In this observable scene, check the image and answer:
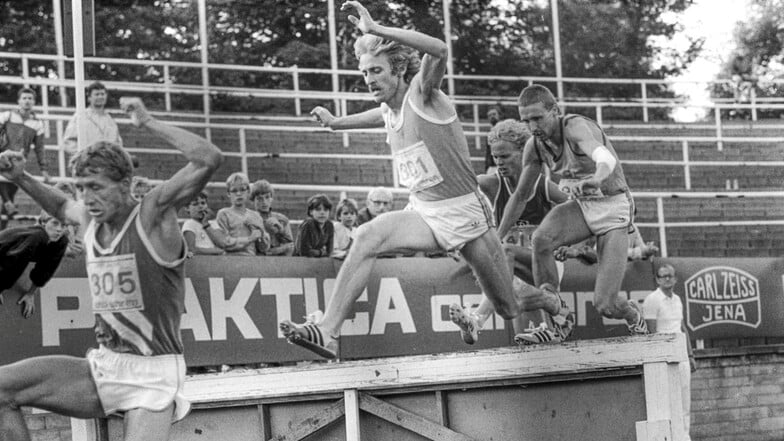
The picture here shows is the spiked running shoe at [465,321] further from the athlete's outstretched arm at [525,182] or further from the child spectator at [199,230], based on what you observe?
the child spectator at [199,230]

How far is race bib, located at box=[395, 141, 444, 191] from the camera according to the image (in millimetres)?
7637

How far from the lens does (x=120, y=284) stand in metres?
6.07

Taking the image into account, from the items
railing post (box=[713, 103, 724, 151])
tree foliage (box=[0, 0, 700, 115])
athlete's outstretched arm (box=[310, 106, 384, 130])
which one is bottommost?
athlete's outstretched arm (box=[310, 106, 384, 130])

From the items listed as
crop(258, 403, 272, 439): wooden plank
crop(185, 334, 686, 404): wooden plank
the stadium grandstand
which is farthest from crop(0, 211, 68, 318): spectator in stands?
crop(258, 403, 272, 439): wooden plank

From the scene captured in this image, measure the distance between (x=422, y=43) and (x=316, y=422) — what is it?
2280 millimetres

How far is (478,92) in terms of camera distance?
95.0 feet

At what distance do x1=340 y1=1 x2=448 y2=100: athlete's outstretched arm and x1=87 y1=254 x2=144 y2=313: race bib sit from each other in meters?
1.93

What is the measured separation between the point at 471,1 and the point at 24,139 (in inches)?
628

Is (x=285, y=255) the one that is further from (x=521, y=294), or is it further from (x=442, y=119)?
(x=442, y=119)

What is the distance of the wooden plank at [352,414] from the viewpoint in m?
7.63

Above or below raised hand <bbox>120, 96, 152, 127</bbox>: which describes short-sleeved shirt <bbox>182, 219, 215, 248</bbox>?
below

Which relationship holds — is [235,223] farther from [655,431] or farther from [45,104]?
[655,431]

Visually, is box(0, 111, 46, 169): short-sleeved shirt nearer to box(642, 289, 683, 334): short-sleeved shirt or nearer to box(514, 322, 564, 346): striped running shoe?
box(642, 289, 683, 334): short-sleeved shirt

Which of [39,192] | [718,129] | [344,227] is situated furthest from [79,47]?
[718,129]
